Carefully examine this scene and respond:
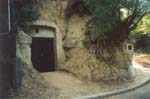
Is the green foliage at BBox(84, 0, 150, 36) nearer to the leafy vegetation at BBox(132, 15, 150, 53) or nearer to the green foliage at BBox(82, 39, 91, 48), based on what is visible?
the green foliage at BBox(82, 39, 91, 48)

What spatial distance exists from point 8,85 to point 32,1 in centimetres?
548

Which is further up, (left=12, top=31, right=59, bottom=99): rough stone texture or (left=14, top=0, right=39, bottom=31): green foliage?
(left=14, top=0, right=39, bottom=31): green foliage

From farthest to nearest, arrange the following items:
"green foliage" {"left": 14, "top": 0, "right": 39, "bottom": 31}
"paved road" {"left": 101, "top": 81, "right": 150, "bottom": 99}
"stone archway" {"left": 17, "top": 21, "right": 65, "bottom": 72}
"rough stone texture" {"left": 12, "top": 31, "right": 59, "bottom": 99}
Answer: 1. "stone archway" {"left": 17, "top": 21, "right": 65, "bottom": 72}
2. "green foliage" {"left": 14, "top": 0, "right": 39, "bottom": 31}
3. "paved road" {"left": 101, "top": 81, "right": 150, "bottom": 99}
4. "rough stone texture" {"left": 12, "top": 31, "right": 59, "bottom": 99}

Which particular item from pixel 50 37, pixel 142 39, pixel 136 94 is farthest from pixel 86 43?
pixel 142 39

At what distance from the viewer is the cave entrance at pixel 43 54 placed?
1593 centimetres

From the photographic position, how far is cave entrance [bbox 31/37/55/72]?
15930mm

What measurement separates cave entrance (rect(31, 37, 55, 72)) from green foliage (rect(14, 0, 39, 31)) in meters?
2.13

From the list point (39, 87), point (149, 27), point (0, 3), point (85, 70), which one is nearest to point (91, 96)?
point (39, 87)

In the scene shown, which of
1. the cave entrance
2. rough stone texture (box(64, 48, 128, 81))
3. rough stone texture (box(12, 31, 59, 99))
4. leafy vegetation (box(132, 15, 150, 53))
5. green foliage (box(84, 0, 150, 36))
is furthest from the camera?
leafy vegetation (box(132, 15, 150, 53))

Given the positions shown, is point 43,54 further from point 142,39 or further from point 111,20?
point 142,39

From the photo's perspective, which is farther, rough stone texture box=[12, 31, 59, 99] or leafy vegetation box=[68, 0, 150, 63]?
leafy vegetation box=[68, 0, 150, 63]

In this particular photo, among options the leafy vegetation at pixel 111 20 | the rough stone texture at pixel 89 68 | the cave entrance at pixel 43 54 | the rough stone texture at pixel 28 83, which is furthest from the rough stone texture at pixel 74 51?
the rough stone texture at pixel 28 83

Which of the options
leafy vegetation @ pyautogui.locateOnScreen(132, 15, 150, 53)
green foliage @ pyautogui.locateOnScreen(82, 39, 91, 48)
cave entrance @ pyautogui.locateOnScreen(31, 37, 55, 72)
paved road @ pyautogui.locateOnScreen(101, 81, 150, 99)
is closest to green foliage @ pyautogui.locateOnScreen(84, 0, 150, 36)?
green foliage @ pyautogui.locateOnScreen(82, 39, 91, 48)

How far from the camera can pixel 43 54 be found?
1627 cm
